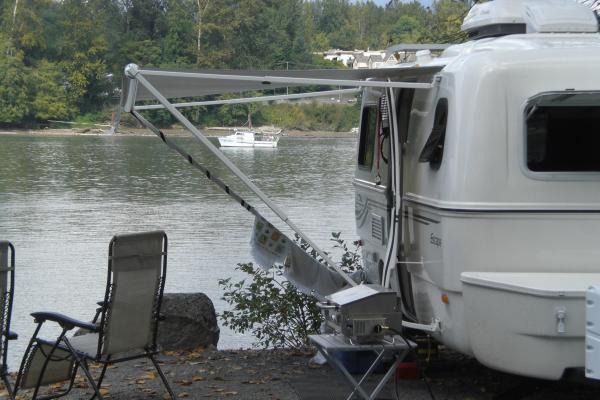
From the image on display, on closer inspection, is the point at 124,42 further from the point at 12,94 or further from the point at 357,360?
the point at 357,360

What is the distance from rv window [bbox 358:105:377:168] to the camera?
7973mm

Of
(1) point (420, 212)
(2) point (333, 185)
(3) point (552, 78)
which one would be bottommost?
(2) point (333, 185)

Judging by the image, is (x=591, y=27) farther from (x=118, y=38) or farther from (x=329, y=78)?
(x=118, y=38)

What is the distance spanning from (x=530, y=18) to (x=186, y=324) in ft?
11.1

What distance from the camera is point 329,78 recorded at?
6.46 meters

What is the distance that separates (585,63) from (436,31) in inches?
303

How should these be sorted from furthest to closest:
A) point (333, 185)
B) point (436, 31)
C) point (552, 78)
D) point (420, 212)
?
point (333, 185) < point (436, 31) < point (420, 212) < point (552, 78)

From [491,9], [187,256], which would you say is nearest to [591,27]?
[491,9]

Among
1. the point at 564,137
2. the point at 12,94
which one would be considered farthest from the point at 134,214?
the point at 12,94

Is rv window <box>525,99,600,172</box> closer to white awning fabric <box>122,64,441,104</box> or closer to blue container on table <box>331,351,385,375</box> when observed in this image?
white awning fabric <box>122,64,441,104</box>

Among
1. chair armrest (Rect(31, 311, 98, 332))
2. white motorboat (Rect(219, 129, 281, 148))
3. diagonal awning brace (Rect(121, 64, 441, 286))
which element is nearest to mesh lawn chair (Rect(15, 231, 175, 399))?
chair armrest (Rect(31, 311, 98, 332))

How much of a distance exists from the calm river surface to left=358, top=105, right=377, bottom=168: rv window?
2384 millimetres

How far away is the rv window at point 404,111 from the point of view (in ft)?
22.1

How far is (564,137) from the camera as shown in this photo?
18.8 ft
